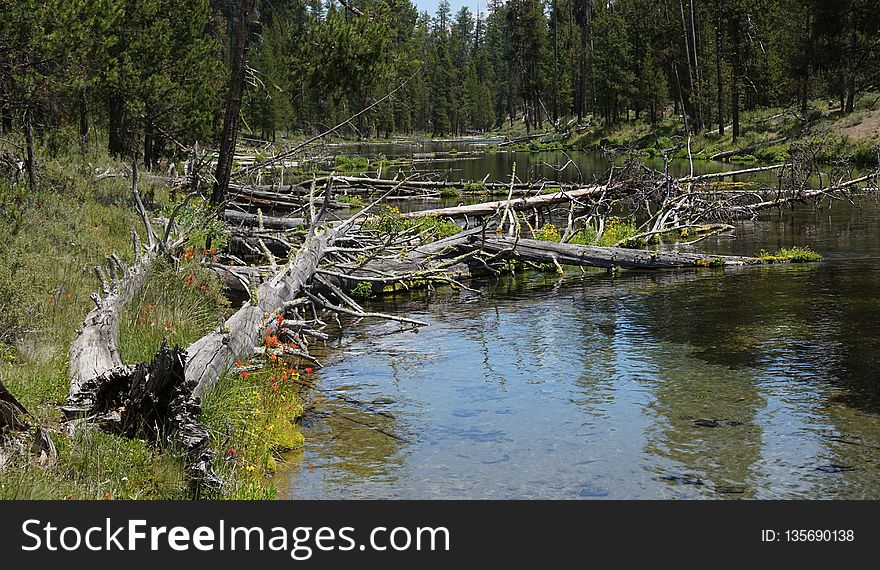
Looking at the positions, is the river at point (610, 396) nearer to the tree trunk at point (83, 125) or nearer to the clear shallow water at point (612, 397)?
the clear shallow water at point (612, 397)

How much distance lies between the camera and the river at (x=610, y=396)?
322 inches

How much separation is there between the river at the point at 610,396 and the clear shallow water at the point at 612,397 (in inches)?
1.1

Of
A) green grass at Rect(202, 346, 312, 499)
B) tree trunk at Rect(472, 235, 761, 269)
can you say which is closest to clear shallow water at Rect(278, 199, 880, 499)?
green grass at Rect(202, 346, 312, 499)

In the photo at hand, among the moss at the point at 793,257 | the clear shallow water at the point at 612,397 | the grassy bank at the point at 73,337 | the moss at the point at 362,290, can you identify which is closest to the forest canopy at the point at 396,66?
the grassy bank at the point at 73,337

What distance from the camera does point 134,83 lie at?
23625 mm

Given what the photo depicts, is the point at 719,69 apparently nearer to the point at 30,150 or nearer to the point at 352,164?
the point at 352,164

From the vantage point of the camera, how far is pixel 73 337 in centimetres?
942

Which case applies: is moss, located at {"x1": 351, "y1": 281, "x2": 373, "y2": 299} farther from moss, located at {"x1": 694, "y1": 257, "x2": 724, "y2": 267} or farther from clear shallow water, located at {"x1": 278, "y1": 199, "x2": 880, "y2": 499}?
moss, located at {"x1": 694, "y1": 257, "x2": 724, "y2": 267}

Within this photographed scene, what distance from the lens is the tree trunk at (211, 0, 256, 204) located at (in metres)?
19.0

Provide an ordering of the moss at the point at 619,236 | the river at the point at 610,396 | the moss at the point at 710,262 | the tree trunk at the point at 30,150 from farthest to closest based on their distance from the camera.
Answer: the moss at the point at 619,236 < the moss at the point at 710,262 < the tree trunk at the point at 30,150 < the river at the point at 610,396

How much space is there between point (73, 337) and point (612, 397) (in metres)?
5.93

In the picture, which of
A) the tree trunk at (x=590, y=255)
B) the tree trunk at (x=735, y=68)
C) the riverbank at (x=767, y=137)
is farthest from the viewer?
the tree trunk at (x=735, y=68)

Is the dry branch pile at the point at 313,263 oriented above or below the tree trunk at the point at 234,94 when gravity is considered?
below
